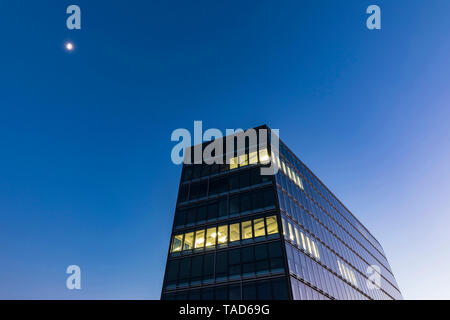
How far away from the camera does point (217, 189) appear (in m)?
32.1

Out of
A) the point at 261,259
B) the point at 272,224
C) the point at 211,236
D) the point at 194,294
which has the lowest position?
the point at 194,294

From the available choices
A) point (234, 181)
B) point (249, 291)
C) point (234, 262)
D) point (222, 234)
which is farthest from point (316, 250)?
point (234, 181)

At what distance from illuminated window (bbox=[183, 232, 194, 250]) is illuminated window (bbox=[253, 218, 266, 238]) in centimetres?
688

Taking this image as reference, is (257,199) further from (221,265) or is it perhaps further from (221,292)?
(221,292)

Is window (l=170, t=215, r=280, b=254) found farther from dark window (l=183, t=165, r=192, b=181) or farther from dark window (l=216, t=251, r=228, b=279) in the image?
dark window (l=183, t=165, r=192, b=181)

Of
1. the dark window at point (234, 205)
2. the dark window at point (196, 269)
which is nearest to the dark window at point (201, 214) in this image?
the dark window at point (234, 205)

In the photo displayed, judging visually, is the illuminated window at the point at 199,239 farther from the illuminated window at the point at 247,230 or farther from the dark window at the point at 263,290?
the dark window at the point at 263,290

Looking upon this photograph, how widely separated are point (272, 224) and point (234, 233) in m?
3.87

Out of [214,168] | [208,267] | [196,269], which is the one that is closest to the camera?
[208,267]

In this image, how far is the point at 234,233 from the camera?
2745cm

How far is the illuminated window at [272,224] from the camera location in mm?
25688

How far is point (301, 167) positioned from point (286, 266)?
67.5 ft

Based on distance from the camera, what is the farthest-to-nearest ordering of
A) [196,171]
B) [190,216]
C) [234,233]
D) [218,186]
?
[196,171], [218,186], [190,216], [234,233]

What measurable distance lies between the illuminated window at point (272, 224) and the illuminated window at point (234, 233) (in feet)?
9.92
